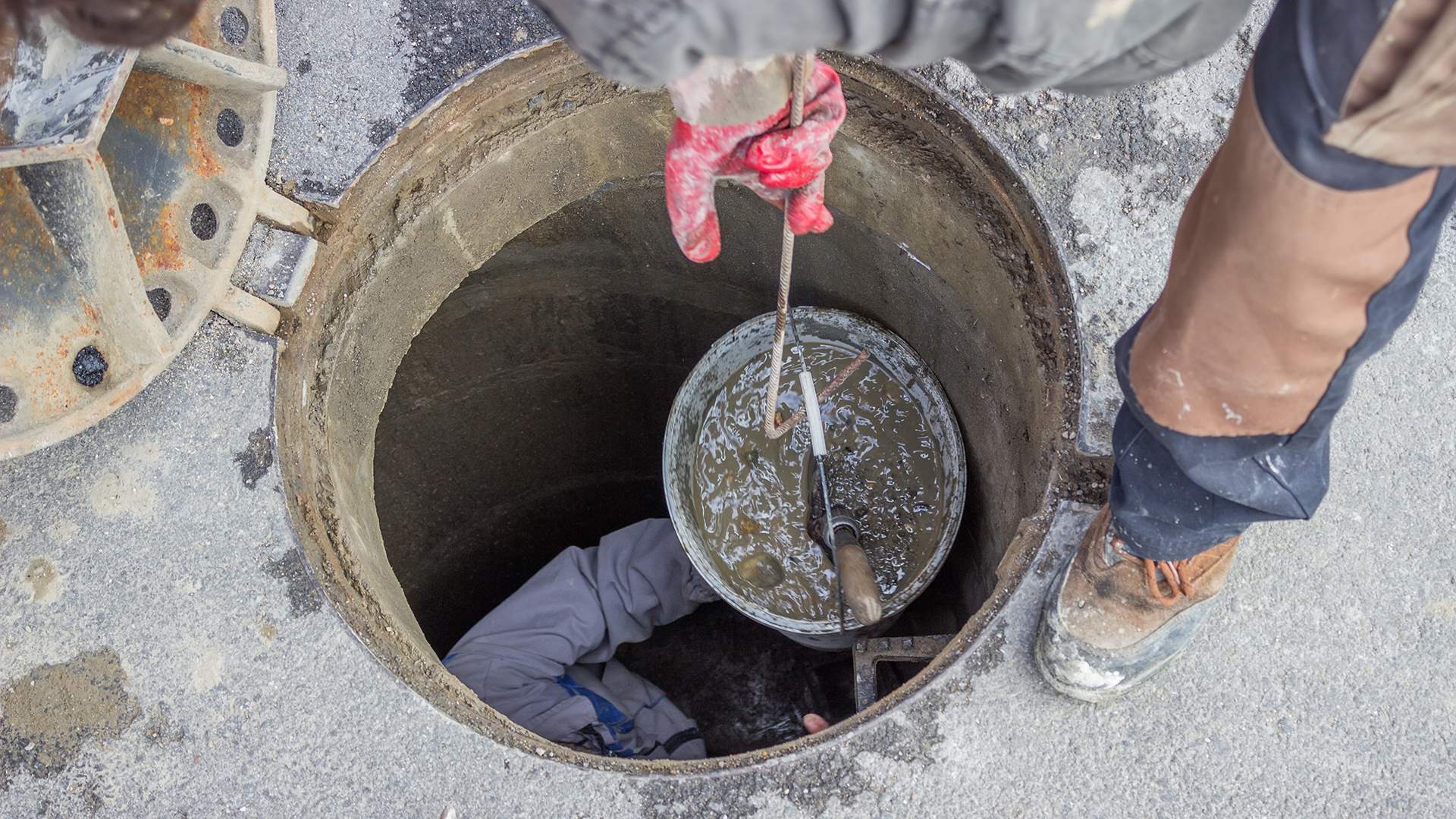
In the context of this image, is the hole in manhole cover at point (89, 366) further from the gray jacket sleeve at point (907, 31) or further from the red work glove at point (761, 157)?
the gray jacket sleeve at point (907, 31)

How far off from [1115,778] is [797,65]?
1.33 meters

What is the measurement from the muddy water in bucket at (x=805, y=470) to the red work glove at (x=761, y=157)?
4.55 feet

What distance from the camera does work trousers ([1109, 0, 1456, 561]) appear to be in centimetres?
96

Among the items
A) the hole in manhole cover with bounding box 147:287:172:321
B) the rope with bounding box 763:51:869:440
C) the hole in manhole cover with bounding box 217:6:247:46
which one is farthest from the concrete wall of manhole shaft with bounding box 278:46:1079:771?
the rope with bounding box 763:51:869:440

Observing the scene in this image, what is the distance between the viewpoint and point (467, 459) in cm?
388

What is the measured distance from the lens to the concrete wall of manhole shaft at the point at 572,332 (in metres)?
2.06

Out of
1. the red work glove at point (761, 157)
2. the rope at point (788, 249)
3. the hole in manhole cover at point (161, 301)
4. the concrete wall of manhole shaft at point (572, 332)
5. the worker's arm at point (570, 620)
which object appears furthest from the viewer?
the worker's arm at point (570, 620)

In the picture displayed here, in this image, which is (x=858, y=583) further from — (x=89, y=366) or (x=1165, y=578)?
(x=89, y=366)

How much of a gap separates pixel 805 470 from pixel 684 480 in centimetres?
38

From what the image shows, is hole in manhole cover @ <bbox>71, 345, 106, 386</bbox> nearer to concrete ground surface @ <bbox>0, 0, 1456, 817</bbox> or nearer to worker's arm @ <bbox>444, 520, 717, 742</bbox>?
concrete ground surface @ <bbox>0, 0, 1456, 817</bbox>

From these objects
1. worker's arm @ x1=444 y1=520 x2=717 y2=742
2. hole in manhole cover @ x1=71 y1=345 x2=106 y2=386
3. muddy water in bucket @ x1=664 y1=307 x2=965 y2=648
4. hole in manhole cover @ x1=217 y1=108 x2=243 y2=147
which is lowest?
worker's arm @ x1=444 y1=520 x2=717 y2=742

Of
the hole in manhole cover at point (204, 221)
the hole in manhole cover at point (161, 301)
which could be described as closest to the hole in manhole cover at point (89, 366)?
the hole in manhole cover at point (161, 301)

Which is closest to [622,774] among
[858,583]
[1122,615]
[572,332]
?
[858,583]

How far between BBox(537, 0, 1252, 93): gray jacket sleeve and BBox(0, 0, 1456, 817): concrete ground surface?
1.04 m
